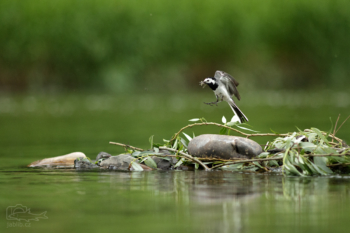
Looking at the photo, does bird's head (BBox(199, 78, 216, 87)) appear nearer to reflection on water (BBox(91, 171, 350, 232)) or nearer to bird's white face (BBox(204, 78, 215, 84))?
bird's white face (BBox(204, 78, 215, 84))

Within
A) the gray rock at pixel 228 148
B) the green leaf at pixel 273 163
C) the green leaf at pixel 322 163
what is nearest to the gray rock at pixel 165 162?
the gray rock at pixel 228 148

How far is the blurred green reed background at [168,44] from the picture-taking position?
2330cm

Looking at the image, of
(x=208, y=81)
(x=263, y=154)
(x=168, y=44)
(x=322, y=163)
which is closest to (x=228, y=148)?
(x=263, y=154)

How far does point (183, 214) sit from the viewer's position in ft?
10.6

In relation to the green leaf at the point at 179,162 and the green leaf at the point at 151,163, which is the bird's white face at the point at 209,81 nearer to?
the green leaf at the point at 179,162

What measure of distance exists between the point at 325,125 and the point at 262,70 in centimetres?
1501

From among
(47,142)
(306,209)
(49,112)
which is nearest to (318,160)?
(306,209)

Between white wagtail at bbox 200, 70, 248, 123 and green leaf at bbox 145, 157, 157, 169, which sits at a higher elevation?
white wagtail at bbox 200, 70, 248, 123

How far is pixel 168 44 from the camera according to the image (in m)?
24.8

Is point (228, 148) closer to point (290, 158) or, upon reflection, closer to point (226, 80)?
point (290, 158)

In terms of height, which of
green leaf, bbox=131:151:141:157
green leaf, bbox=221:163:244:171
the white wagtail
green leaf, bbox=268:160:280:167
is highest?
the white wagtail

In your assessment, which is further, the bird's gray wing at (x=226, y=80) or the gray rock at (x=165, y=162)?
the bird's gray wing at (x=226, y=80)

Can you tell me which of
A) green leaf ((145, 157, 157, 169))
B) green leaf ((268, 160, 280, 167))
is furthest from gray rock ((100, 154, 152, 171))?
green leaf ((268, 160, 280, 167))

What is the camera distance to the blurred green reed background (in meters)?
23.3
